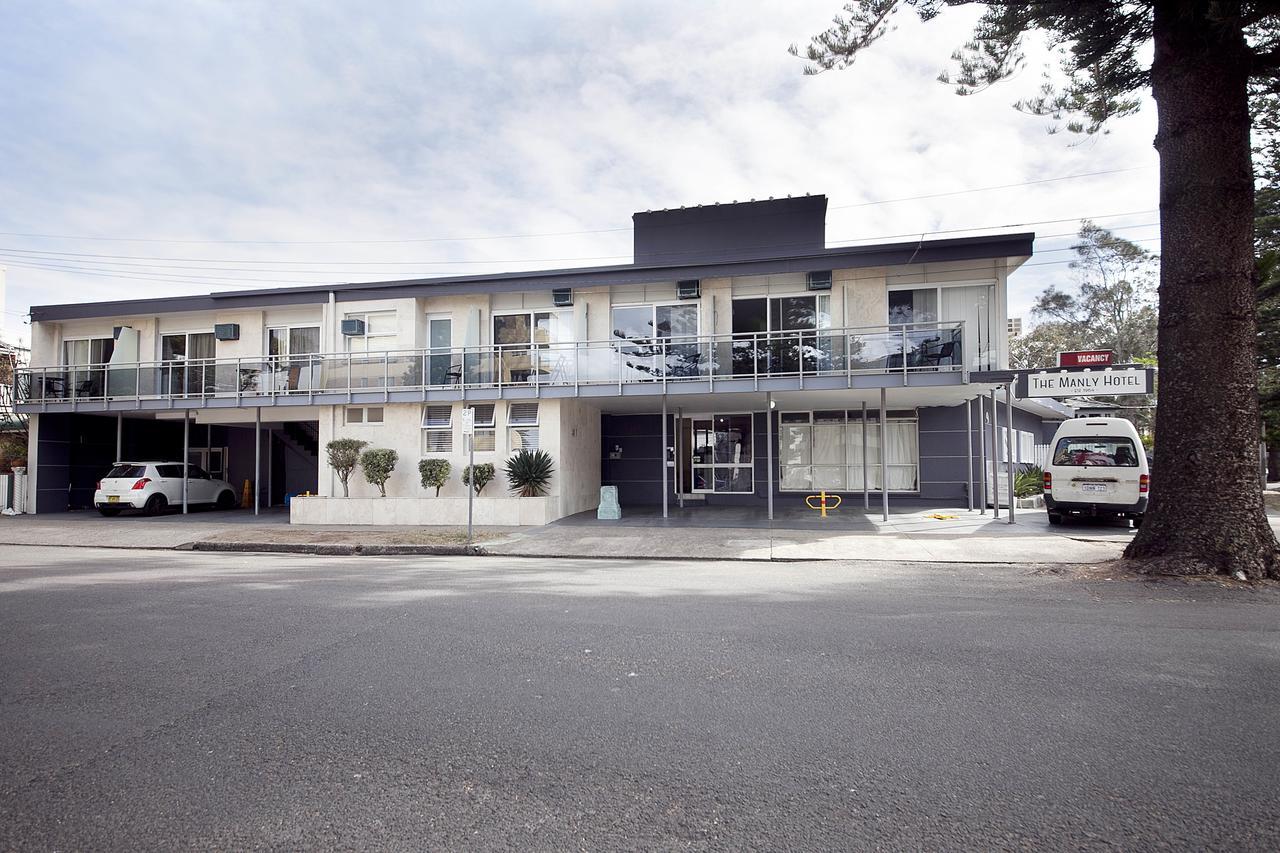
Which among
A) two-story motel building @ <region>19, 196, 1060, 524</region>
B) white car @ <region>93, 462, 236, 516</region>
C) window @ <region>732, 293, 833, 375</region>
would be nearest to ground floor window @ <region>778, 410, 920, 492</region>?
two-story motel building @ <region>19, 196, 1060, 524</region>

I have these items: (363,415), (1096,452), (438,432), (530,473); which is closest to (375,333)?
(363,415)

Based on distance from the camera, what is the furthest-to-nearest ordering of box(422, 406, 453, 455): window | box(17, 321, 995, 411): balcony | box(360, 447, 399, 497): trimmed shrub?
box(422, 406, 453, 455): window → box(360, 447, 399, 497): trimmed shrub → box(17, 321, 995, 411): balcony

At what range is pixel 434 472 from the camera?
17.4 meters

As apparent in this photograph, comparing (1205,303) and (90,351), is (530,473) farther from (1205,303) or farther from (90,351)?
(90,351)

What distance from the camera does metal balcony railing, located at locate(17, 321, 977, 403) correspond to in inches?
607

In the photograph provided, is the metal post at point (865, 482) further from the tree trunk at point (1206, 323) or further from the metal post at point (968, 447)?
the tree trunk at point (1206, 323)

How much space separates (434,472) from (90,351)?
47.3 feet

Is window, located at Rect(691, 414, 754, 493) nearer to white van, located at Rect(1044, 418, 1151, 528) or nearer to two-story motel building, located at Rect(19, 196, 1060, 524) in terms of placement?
two-story motel building, located at Rect(19, 196, 1060, 524)

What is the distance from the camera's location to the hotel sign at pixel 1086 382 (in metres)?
12.0

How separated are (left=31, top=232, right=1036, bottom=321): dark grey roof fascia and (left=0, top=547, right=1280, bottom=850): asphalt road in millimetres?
11155

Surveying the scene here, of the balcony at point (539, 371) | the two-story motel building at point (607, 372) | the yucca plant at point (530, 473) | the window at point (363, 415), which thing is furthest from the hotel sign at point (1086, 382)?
the window at point (363, 415)

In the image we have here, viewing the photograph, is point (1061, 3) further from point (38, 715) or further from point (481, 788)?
point (38, 715)

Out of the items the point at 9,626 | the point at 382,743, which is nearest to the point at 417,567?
the point at 9,626

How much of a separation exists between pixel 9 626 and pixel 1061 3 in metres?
13.7
